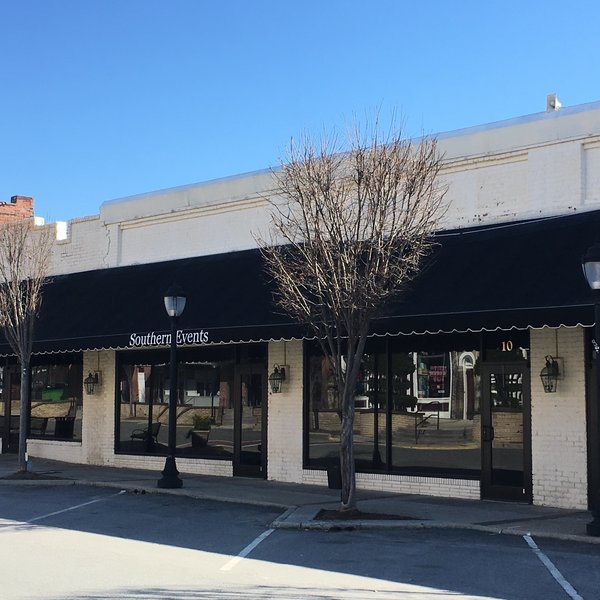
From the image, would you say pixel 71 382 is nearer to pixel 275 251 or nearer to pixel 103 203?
pixel 103 203

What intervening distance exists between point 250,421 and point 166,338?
257 centimetres

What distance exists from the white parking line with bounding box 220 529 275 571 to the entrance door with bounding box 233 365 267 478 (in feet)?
18.3

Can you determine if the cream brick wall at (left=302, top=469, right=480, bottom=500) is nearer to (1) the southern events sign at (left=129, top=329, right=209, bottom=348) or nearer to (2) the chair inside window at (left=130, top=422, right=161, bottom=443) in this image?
(1) the southern events sign at (left=129, top=329, right=209, bottom=348)

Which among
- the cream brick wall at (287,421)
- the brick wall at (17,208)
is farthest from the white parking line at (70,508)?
the brick wall at (17,208)

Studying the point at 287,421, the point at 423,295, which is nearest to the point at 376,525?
A: the point at 423,295

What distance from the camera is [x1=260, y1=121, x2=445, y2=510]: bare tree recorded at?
12047mm

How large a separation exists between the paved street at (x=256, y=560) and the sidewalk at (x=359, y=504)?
26cm

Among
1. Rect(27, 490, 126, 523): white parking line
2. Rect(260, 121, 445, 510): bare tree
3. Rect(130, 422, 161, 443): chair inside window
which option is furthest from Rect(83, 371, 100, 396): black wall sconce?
Rect(260, 121, 445, 510): bare tree

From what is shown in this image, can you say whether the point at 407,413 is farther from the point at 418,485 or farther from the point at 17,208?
the point at 17,208

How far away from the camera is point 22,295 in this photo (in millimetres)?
18484

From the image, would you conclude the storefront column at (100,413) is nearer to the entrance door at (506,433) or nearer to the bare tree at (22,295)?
the bare tree at (22,295)

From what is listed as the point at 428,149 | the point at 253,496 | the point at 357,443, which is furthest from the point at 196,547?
the point at 428,149

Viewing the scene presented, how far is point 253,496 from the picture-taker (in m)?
14.5

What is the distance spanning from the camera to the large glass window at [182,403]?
17.8 metres
